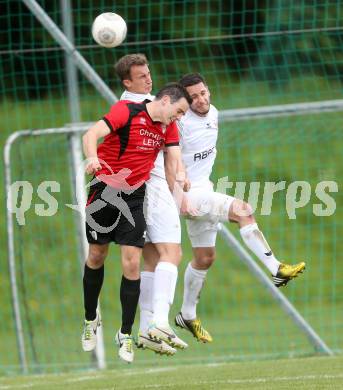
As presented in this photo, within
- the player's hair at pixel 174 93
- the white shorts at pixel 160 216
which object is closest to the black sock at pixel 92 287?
the white shorts at pixel 160 216

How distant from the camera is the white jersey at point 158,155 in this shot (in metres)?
8.79

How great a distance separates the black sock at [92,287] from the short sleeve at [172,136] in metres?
1.10

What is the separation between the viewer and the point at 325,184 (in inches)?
579

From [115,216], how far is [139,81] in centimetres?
106

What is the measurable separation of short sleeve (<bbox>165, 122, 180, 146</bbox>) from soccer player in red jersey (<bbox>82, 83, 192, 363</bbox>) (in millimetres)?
22

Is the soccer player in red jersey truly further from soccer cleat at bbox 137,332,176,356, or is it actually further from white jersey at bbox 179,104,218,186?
white jersey at bbox 179,104,218,186

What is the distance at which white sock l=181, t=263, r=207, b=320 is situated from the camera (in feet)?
32.2

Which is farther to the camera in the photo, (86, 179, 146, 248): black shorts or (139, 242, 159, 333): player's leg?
(139, 242, 159, 333): player's leg

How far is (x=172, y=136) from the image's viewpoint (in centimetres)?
879

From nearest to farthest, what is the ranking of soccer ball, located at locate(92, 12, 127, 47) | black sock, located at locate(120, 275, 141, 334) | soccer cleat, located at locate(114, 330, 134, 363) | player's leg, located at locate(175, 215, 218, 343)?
soccer cleat, located at locate(114, 330, 134, 363), black sock, located at locate(120, 275, 141, 334), soccer ball, located at locate(92, 12, 127, 47), player's leg, located at locate(175, 215, 218, 343)

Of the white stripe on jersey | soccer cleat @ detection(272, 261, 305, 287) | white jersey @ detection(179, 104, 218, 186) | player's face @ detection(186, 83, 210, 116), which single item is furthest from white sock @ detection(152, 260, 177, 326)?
player's face @ detection(186, 83, 210, 116)

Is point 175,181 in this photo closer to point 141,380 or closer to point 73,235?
point 141,380

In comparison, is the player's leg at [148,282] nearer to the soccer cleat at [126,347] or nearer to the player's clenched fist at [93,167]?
the soccer cleat at [126,347]

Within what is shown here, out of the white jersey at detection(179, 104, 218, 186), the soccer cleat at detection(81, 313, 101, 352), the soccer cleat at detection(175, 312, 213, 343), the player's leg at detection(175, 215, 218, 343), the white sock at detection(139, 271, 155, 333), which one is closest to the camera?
the soccer cleat at detection(81, 313, 101, 352)
